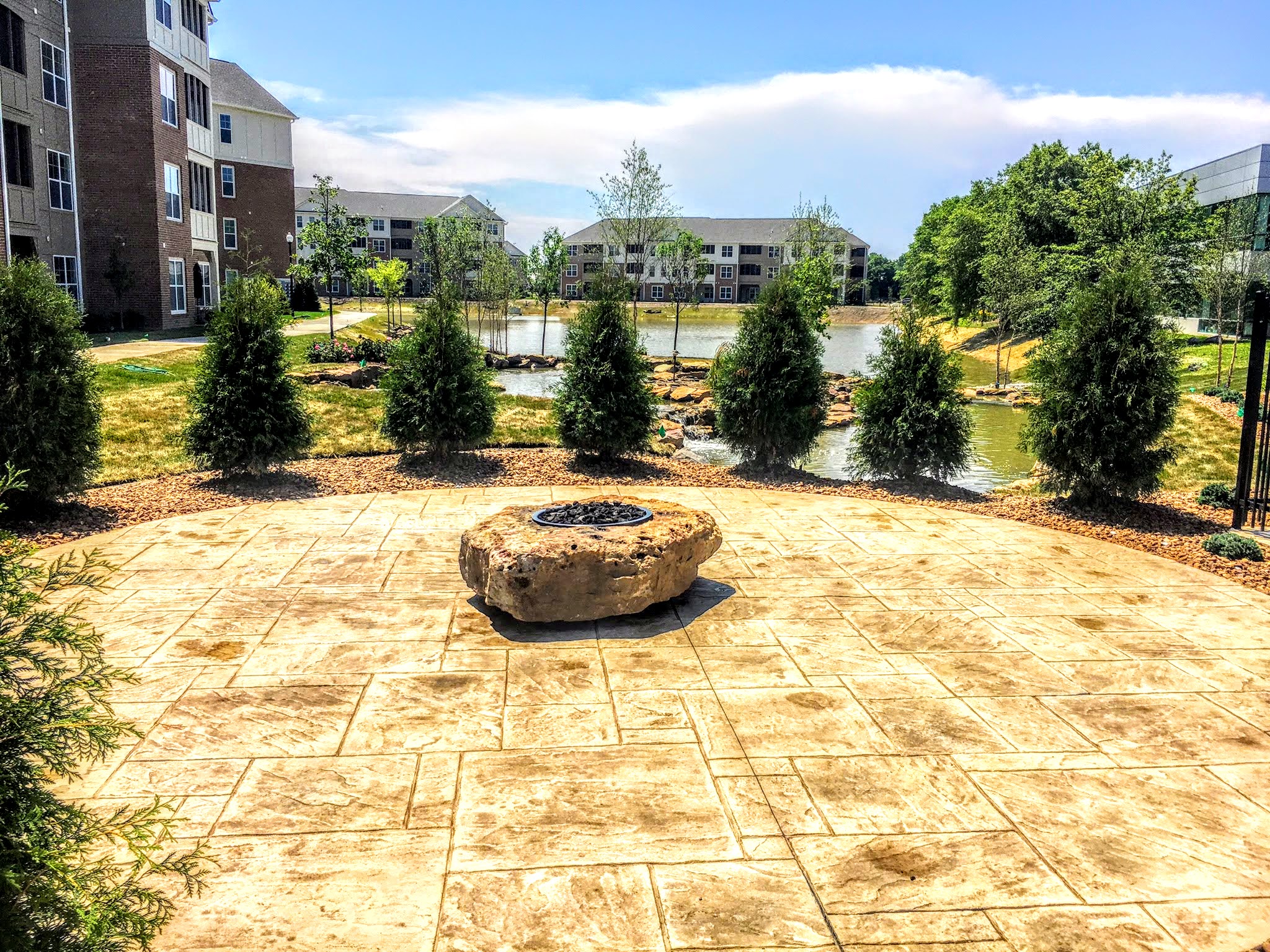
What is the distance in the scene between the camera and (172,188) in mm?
30266

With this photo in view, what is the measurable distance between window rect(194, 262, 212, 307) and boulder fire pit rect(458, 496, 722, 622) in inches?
1231

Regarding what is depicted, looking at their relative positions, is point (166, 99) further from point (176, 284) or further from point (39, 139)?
point (39, 139)

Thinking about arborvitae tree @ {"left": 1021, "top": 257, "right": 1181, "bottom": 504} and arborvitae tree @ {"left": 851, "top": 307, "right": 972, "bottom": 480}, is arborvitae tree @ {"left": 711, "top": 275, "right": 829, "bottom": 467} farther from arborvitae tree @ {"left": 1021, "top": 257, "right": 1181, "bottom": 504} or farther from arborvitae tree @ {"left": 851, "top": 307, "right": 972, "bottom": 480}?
arborvitae tree @ {"left": 1021, "top": 257, "right": 1181, "bottom": 504}

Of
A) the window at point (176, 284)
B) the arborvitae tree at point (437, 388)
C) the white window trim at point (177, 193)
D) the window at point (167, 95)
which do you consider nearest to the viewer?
the arborvitae tree at point (437, 388)

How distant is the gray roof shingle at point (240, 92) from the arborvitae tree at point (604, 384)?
4135cm

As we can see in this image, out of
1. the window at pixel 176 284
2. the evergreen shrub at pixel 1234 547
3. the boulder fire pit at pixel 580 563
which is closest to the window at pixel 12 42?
the window at pixel 176 284

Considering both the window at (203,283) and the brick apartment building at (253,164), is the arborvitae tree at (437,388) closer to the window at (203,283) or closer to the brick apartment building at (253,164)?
the window at (203,283)

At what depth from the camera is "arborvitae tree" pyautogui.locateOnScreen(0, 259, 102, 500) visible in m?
9.09

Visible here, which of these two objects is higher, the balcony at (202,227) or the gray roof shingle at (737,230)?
the gray roof shingle at (737,230)

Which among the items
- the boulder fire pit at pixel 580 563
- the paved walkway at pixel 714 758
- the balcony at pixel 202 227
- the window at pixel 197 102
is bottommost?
the paved walkway at pixel 714 758

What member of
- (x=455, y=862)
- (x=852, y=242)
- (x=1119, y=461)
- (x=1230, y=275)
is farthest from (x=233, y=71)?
(x=852, y=242)

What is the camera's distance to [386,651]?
6418 millimetres

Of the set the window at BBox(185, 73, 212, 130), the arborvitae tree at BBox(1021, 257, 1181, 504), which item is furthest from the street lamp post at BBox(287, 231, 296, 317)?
the arborvitae tree at BBox(1021, 257, 1181, 504)

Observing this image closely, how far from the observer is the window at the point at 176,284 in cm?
2981
